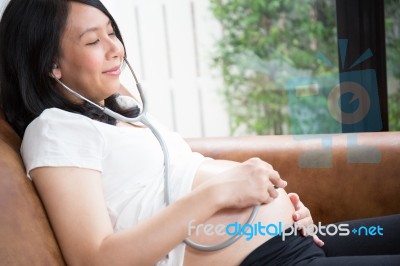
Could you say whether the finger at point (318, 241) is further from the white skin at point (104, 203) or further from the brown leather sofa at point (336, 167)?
the brown leather sofa at point (336, 167)

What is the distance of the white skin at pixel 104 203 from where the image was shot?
2.76ft

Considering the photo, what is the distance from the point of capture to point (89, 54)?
1017 mm

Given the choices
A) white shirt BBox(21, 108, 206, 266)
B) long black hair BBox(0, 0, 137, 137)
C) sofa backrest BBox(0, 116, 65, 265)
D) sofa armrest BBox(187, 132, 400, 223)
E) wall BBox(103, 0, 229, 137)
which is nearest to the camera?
sofa backrest BBox(0, 116, 65, 265)

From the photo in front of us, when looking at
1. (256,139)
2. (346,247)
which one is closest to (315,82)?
(256,139)

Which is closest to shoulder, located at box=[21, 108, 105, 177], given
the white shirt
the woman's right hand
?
the white shirt

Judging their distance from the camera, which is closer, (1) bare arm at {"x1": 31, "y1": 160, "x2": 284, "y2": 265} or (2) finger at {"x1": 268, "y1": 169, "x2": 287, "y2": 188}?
(1) bare arm at {"x1": 31, "y1": 160, "x2": 284, "y2": 265}

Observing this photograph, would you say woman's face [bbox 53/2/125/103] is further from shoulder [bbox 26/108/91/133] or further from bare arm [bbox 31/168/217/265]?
bare arm [bbox 31/168/217/265]

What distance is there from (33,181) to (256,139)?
2.38 ft

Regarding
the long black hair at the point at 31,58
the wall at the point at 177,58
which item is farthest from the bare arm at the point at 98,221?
the wall at the point at 177,58

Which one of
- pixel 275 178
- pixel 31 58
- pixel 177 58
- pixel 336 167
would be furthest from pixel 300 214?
pixel 177 58

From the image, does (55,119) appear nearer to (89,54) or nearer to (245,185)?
(89,54)

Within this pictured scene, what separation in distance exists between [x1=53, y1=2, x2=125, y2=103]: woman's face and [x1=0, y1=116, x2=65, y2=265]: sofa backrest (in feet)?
0.75

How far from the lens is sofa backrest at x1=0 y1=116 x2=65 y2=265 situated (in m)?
0.79

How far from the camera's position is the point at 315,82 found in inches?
92.3
